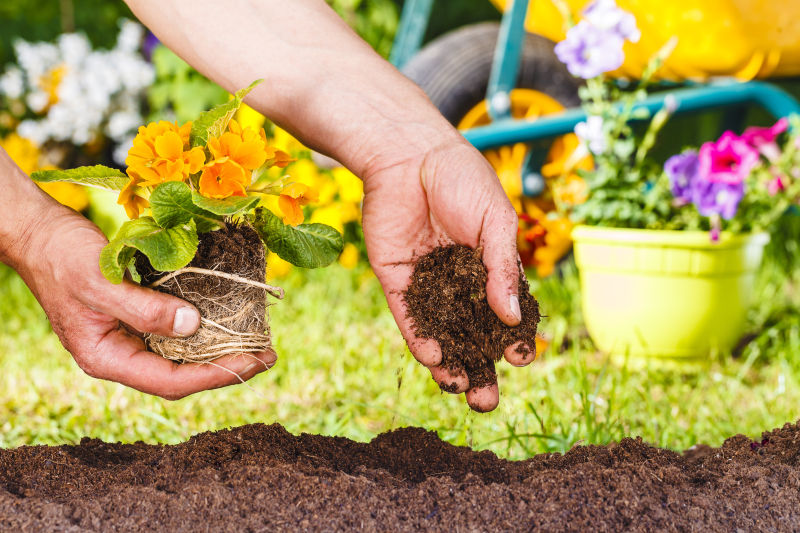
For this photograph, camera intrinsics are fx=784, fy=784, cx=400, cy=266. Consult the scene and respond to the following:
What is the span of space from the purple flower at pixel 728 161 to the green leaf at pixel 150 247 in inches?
59.2

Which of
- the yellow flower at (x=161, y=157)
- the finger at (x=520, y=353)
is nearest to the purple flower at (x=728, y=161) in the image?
the finger at (x=520, y=353)

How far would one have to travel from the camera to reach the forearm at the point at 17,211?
127 cm

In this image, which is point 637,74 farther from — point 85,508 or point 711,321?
point 85,508

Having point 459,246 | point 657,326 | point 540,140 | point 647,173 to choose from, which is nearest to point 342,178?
point 540,140

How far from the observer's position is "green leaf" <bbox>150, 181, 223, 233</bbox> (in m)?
1.17

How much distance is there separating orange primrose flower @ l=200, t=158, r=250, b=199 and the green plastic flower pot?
1294 mm

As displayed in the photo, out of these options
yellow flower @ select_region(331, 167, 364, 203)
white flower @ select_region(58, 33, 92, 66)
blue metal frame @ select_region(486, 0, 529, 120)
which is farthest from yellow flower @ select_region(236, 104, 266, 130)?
white flower @ select_region(58, 33, 92, 66)

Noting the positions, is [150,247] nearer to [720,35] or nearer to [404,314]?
[404,314]

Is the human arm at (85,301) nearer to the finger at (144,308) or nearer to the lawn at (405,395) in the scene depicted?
the finger at (144,308)

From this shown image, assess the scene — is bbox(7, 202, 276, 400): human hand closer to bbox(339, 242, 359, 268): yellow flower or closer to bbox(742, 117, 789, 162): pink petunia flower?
bbox(742, 117, 789, 162): pink petunia flower

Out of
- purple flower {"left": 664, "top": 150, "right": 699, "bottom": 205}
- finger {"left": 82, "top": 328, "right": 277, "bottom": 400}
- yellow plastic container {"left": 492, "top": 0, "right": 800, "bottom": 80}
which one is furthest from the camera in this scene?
yellow plastic container {"left": 492, "top": 0, "right": 800, "bottom": 80}

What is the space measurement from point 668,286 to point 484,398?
3.59 feet

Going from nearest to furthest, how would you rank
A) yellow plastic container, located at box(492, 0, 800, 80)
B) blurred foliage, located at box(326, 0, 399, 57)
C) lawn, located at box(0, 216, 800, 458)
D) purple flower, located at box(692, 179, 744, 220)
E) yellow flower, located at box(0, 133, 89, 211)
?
lawn, located at box(0, 216, 800, 458) < purple flower, located at box(692, 179, 744, 220) < yellow plastic container, located at box(492, 0, 800, 80) < yellow flower, located at box(0, 133, 89, 211) < blurred foliage, located at box(326, 0, 399, 57)

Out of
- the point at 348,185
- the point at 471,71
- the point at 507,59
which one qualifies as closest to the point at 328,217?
the point at 348,185
